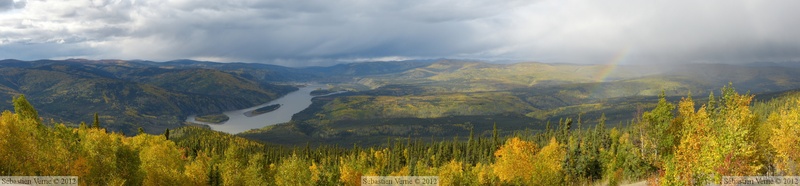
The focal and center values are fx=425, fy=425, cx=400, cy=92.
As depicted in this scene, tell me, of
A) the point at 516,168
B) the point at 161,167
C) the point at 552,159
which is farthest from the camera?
the point at 552,159

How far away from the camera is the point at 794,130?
160ft

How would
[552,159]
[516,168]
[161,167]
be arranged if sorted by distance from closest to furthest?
[161,167] → [516,168] → [552,159]

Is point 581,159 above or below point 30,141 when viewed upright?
below

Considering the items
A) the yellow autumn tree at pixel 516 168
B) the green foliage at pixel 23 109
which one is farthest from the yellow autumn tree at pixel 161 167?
the yellow autumn tree at pixel 516 168

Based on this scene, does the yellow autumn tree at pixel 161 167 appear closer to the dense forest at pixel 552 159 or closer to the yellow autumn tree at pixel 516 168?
the dense forest at pixel 552 159

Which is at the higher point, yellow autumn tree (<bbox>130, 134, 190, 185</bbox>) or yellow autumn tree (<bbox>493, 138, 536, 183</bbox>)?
yellow autumn tree (<bbox>130, 134, 190, 185</bbox>)

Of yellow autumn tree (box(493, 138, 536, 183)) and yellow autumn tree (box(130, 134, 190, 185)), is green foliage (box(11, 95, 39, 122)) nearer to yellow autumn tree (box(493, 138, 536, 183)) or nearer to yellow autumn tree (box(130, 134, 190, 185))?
yellow autumn tree (box(130, 134, 190, 185))

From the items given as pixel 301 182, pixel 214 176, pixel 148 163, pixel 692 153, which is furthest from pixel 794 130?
pixel 148 163

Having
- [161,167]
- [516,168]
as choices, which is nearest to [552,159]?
[516,168]

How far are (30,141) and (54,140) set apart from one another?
256 inches

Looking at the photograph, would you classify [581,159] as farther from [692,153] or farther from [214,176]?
[214,176]

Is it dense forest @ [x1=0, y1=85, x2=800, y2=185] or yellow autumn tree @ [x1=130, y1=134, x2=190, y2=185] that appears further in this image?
yellow autumn tree @ [x1=130, y1=134, x2=190, y2=185]

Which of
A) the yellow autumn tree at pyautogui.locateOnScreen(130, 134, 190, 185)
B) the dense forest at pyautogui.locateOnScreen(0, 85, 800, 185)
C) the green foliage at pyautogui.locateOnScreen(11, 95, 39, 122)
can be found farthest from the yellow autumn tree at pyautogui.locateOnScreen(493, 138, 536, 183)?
the green foliage at pyautogui.locateOnScreen(11, 95, 39, 122)

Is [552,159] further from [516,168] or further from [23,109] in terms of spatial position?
[23,109]
